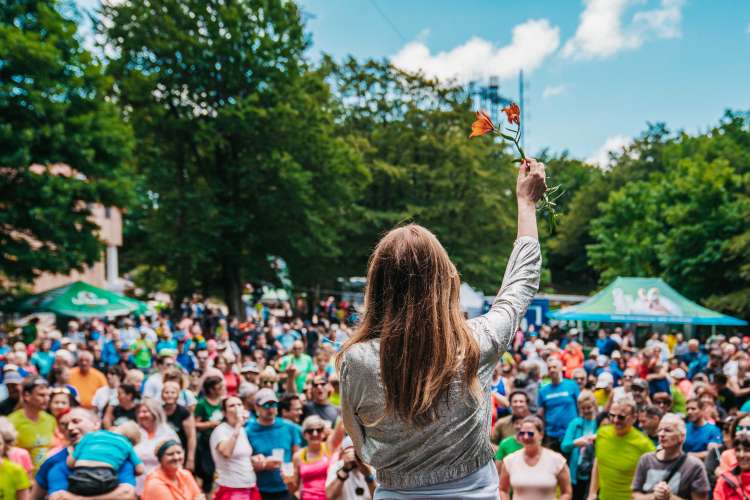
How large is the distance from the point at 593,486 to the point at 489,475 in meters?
5.17

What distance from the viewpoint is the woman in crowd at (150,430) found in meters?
6.11

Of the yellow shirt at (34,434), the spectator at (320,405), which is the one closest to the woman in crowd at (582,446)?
the spectator at (320,405)

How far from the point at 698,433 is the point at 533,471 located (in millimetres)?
2261

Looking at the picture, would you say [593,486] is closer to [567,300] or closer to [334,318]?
[334,318]

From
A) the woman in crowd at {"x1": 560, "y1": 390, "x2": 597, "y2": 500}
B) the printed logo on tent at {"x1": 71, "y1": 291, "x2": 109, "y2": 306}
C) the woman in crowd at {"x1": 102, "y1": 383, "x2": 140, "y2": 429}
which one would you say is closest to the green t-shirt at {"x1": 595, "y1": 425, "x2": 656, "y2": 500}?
the woman in crowd at {"x1": 560, "y1": 390, "x2": 597, "y2": 500}

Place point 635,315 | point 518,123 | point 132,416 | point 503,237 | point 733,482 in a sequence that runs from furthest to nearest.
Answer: point 503,237
point 635,315
point 132,416
point 733,482
point 518,123

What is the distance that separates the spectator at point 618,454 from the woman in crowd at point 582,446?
0.64 meters

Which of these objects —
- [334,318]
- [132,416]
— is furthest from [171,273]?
[132,416]

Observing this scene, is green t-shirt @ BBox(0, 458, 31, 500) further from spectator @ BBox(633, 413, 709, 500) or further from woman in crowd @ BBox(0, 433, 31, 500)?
spectator @ BBox(633, 413, 709, 500)

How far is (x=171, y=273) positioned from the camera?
91.1 feet

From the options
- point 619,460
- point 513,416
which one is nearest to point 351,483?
point 513,416

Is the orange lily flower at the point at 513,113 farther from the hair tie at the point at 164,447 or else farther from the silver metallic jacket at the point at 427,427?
the hair tie at the point at 164,447

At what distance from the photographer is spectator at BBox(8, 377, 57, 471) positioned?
6543mm

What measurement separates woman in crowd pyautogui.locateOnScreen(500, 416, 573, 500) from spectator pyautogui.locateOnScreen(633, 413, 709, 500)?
22.7 inches
